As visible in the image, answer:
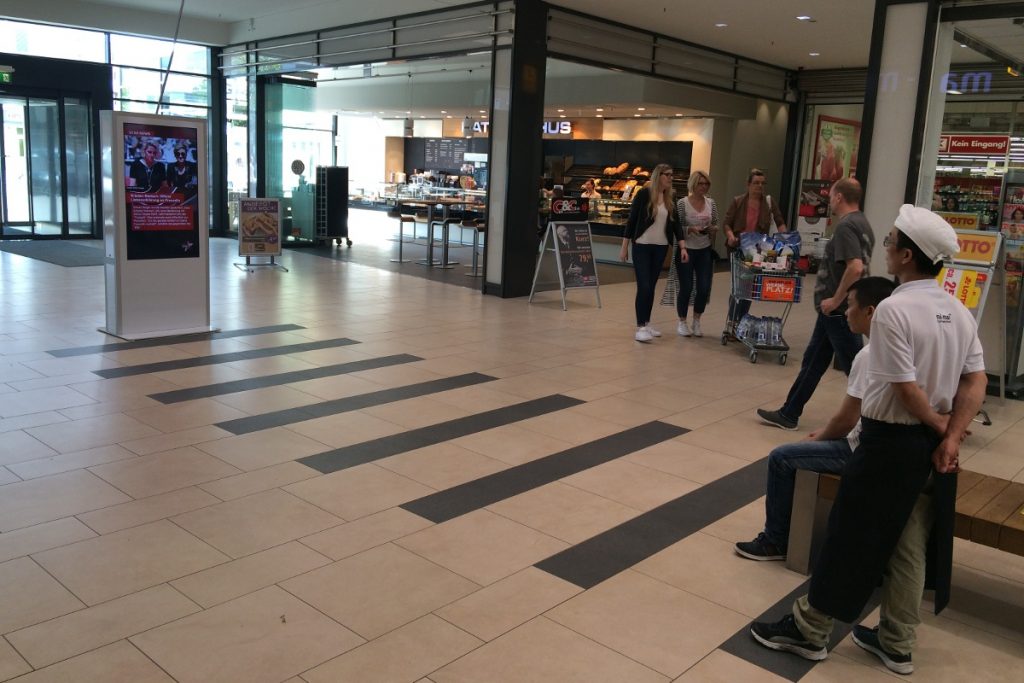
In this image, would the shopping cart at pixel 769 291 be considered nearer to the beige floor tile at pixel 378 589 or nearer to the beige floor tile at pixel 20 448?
the beige floor tile at pixel 378 589

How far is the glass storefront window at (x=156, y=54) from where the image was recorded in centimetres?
1454

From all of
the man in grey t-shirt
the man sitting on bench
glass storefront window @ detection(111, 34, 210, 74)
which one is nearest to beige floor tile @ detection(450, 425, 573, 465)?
the man sitting on bench

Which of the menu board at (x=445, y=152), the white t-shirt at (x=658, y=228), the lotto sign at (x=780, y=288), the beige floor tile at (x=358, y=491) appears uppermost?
the menu board at (x=445, y=152)

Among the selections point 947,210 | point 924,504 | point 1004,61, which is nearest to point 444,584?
point 924,504

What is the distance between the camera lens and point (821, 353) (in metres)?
5.11

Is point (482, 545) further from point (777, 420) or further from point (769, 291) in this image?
point (769, 291)

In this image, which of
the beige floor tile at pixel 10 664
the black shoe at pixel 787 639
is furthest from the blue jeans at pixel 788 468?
the beige floor tile at pixel 10 664

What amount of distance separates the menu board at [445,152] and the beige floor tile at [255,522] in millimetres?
17062

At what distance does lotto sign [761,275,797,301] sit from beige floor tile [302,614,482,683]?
210 inches

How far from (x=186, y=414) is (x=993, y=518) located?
419cm

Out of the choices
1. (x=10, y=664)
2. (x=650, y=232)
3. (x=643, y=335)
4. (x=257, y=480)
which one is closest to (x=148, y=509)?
(x=257, y=480)

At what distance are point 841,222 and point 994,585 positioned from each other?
7.81 feet

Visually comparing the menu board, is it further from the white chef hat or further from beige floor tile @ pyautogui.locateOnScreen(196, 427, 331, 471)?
the white chef hat

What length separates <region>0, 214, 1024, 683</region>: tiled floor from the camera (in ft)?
8.98
